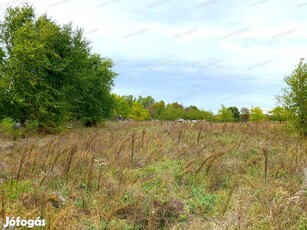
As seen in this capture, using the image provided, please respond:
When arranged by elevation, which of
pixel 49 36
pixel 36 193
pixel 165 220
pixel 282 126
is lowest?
pixel 165 220

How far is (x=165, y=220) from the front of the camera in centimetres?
474

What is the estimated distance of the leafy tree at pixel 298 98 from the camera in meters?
16.4

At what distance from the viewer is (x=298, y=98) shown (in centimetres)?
1652

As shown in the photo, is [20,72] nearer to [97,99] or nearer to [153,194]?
[97,99]

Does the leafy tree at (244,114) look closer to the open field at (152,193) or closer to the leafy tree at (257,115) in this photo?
the leafy tree at (257,115)

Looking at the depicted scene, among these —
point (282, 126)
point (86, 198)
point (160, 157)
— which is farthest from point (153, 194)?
point (282, 126)

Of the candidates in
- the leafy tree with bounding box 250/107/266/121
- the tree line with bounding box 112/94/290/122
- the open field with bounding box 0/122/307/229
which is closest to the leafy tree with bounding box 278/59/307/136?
the open field with bounding box 0/122/307/229

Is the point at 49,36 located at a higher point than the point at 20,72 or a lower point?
higher

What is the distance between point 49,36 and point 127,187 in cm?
1647

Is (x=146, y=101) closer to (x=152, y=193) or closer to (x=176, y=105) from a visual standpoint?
(x=176, y=105)

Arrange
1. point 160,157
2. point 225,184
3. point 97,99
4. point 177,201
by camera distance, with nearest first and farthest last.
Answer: point 177,201 → point 225,184 → point 160,157 → point 97,99

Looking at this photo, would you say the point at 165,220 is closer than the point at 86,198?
Yes

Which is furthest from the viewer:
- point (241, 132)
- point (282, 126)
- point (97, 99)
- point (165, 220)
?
point (97, 99)

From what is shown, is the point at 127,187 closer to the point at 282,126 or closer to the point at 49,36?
the point at 282,126
